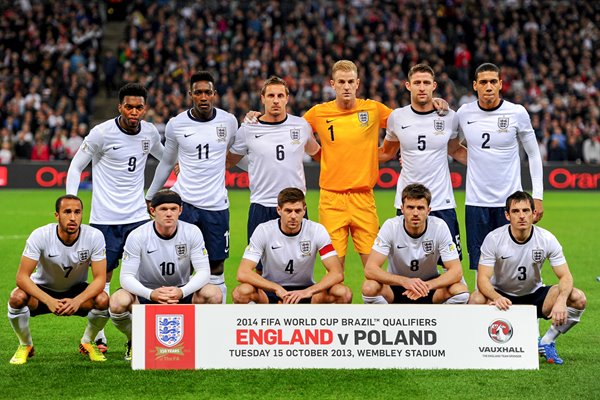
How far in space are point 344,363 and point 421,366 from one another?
0.55 m

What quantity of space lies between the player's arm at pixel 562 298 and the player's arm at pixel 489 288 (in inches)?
13.9

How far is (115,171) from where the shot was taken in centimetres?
837

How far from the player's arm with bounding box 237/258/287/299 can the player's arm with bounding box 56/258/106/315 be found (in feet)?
3.40

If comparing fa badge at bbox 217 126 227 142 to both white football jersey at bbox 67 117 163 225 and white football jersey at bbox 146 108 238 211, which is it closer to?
white football jersey at bbox 146 108 238 211

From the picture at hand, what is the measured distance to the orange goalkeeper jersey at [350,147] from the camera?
27.6 ft

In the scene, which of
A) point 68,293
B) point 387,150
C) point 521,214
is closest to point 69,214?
point 68,293

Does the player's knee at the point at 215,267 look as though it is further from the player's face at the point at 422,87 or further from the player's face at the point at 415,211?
the player's face at the point at 422,87

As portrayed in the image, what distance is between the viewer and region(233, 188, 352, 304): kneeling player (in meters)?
7.64

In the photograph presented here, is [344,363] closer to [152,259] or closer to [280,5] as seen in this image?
[152,259]

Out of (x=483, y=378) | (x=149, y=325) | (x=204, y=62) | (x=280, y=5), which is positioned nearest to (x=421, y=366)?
(x=483, y=378)

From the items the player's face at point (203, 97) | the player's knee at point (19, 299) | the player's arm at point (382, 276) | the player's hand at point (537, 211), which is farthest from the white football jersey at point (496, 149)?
the player's knee at point (19, 299)

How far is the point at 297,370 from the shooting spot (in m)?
7.15

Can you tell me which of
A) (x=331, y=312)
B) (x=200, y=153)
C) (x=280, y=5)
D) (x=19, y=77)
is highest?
(x=280, y=5)

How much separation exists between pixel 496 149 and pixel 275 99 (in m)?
1.88
